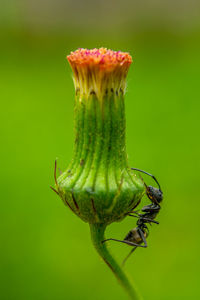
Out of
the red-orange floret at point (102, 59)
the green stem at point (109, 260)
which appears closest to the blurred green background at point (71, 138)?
the green stem at point (109, 260)

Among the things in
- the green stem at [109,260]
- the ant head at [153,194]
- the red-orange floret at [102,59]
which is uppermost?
the red-orange floret at [102,59]

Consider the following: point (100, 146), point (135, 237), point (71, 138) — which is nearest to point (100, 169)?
point (100, 146)

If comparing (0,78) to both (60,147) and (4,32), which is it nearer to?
(4,32)

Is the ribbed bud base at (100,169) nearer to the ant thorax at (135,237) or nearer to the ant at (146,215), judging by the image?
the ant at (146,215)

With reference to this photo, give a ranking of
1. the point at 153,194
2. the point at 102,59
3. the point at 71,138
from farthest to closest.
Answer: the point at 71,138, the point at 153,194, the point at 102,59

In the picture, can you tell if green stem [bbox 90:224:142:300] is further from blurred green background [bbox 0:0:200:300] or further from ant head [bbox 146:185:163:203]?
blurred green background [bbox 0:0:200:300]

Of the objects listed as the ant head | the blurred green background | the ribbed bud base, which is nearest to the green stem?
the ribbed bud base

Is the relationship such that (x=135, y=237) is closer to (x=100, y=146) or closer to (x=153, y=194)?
(x=153, y=194)
